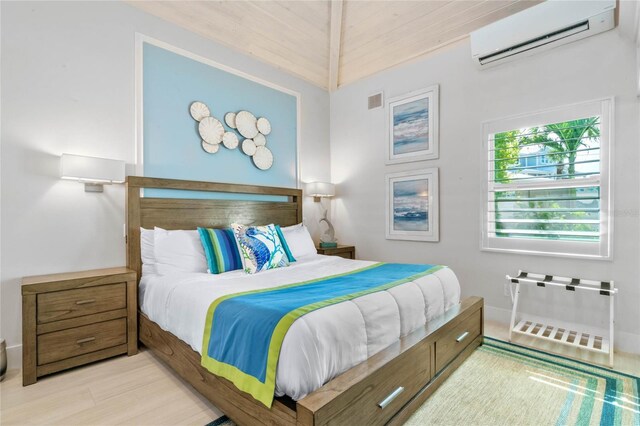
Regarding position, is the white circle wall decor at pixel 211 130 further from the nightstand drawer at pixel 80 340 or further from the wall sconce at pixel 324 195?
the nightstand drawer at pixel 80 340

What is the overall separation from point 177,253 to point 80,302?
0.69m


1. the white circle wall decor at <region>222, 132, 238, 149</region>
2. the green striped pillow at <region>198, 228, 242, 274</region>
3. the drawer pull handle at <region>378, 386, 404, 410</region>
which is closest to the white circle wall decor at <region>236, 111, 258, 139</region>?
the white circle wall decor at <region>222, 132, 238, 149</region>

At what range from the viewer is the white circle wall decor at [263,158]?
12.2 ft

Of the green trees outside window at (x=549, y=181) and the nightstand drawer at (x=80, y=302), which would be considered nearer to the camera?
the nightstand drawer at (x=80, y=302)

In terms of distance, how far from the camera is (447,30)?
3.35 meters

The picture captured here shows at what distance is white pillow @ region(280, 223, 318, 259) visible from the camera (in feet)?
10.8

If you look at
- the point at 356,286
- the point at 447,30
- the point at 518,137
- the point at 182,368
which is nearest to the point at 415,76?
the point at 447,30

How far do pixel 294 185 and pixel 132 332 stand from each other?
2419 millimetres

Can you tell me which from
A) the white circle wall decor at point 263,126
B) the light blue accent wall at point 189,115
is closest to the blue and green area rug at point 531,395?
the light blue accent wall at point 189,115

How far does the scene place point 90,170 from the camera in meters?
2.36

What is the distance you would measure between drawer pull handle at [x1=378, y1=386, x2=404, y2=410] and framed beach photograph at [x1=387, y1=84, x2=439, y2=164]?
8.67 feet

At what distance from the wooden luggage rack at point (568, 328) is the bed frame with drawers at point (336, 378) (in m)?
0.50

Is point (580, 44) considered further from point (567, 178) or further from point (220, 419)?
point (220, 419)

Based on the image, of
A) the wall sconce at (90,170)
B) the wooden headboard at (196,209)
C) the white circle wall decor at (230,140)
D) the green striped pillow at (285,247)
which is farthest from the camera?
the white circle wall decor at (230,140)
